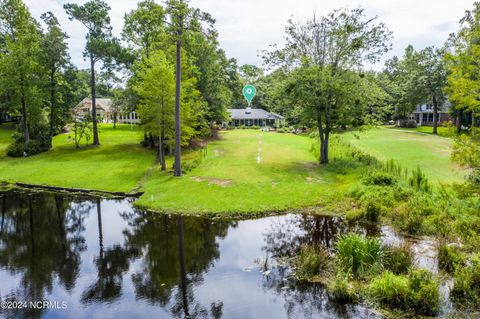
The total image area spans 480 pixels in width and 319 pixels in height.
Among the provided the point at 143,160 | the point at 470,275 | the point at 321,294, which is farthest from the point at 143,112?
the point at 470,275

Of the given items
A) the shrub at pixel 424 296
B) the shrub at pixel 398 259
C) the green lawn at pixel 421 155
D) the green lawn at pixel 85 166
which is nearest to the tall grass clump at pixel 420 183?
the green lawn at pixel 421 155

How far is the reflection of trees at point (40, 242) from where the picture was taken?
1138 centimetres

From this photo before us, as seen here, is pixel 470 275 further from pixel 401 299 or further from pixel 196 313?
pixel 196 313

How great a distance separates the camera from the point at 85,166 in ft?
100

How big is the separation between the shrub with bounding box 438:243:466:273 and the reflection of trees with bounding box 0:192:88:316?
12.0 meters

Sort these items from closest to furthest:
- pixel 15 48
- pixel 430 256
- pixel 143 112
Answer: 1. pixel 430 256
2. pixel 143 112
3. pixel 15 48

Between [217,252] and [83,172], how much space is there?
18.9m

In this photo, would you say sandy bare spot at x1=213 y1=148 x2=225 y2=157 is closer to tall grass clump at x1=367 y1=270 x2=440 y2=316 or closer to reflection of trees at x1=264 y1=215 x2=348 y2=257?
reflection of trees at x1=264 y1=215 x2=348 y2=257

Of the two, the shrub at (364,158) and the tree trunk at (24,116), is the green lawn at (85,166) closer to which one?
the tree trunk at (24,116)

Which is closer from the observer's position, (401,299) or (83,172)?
(401,299)

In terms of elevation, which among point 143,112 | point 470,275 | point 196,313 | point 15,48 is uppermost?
point 15,48

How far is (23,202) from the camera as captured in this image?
2192cm

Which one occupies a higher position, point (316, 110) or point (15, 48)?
point (15, 48)

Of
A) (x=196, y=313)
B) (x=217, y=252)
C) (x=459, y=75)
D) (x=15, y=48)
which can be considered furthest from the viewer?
(x=15, y=48)
